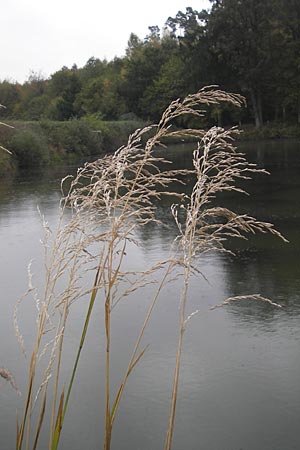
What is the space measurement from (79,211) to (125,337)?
8.43 ft

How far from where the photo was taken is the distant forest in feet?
128

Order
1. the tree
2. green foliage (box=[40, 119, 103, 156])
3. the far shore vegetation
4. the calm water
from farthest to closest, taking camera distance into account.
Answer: the tree, the far shore vegetation, green foliage (box=[40, 119, 103, 156]), the calm water

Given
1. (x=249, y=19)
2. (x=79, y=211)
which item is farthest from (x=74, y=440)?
(x=249, y=19)

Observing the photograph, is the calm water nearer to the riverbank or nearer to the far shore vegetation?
the riverbank

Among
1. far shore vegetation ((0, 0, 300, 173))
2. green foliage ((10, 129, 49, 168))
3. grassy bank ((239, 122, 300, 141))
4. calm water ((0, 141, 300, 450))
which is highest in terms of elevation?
far shore vegetation ((0, 0, 300, 173))

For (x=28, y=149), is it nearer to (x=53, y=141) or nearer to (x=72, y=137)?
(x=53, y=141)

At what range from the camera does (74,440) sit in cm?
290

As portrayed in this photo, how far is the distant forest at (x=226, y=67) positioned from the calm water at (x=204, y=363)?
95.3 feet

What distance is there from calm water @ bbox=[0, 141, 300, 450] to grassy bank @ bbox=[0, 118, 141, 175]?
462 inches

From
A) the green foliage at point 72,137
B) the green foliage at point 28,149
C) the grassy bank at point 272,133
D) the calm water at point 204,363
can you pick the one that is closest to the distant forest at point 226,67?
the grassy bank at point 272,133

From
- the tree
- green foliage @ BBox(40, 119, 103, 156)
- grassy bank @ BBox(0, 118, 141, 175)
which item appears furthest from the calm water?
the tree

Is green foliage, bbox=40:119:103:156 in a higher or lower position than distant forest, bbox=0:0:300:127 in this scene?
lower

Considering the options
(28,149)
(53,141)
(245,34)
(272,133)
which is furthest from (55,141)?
(245,34)

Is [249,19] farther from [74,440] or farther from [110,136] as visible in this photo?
[74,440]
